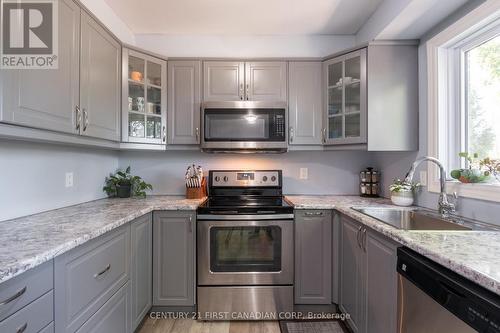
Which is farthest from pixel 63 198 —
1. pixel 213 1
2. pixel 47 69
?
pixel 213 1

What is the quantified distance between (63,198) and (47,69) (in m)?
0.92

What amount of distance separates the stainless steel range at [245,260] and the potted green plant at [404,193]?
0.81 m

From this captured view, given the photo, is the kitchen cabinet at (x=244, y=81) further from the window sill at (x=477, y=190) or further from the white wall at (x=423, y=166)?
the window sill at (x=477, y=190)

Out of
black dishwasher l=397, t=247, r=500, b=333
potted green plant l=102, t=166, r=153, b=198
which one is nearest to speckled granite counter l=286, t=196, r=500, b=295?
black dishwasher l=397, t=247, r=500, b=333

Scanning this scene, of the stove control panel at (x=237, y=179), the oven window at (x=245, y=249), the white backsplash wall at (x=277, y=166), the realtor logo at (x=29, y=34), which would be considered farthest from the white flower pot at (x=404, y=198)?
the realtor logo at (x=29, y=34)

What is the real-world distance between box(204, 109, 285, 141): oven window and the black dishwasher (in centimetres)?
Result: 138

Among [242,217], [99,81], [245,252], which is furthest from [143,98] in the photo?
[245,252]

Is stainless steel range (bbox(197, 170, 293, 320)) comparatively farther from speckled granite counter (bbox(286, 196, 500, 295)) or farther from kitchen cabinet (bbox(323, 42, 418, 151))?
kitchen cabinet (bbox(323, 42, 418, 151))

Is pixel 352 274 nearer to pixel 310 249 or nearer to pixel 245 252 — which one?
pixel 310 249

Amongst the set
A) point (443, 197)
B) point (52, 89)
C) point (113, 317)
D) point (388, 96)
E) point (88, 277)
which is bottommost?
point (113, 317)

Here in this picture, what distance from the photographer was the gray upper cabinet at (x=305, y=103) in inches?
91.4

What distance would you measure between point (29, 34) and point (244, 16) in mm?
1580

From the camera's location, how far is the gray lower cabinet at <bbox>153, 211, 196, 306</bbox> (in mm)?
1950

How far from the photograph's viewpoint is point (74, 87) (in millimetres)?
1435
